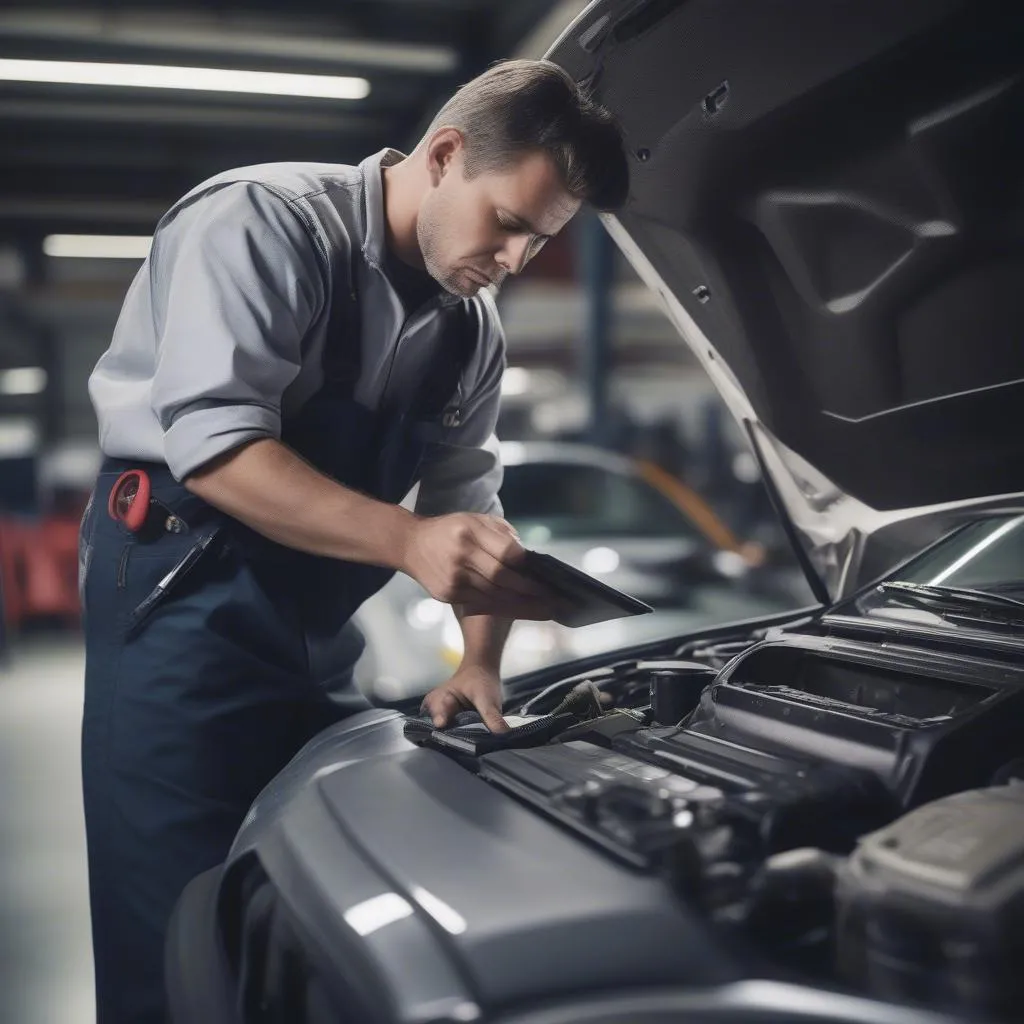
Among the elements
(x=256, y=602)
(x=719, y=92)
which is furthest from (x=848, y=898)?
(x=719, y=92)

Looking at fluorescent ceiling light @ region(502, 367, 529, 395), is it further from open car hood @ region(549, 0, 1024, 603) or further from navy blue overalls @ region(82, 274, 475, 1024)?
navy blue overalls @ region(82, 274, 475, 1024)

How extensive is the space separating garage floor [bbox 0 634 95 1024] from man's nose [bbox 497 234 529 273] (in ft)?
5.34

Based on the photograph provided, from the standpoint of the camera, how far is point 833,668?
124cm

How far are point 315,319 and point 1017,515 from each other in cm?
99

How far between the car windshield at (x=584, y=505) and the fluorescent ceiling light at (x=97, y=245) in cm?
743

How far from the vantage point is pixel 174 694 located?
124 cm

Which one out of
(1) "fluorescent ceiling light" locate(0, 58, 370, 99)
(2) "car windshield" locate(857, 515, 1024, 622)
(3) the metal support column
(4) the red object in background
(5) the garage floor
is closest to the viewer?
(2) "car windshield" locate(857, 515, 1024, 622)

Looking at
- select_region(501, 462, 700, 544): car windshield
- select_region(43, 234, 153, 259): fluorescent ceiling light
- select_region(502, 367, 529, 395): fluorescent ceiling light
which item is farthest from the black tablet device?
select_region(502, 367, 529, 395): fluorescent ceiling light

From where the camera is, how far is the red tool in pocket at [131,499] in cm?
125

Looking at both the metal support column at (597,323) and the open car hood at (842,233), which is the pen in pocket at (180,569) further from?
the metal support column at (597,323)

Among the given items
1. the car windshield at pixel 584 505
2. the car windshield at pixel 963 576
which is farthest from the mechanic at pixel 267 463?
the car windshield at pixel 584 505

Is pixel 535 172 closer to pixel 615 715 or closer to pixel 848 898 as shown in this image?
pixel 615 715

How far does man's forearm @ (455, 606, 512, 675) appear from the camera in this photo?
1.43m

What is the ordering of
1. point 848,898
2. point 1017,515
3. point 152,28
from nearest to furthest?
point 848,898
point 1017,515
point 152,28
